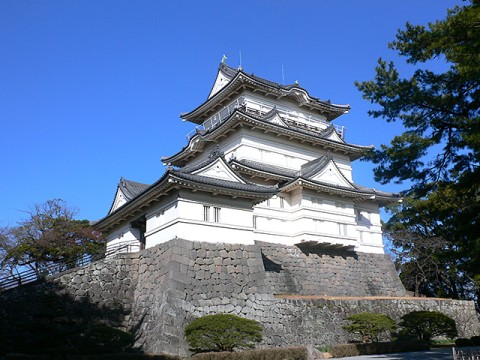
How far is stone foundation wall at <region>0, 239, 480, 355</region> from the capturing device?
16797mm

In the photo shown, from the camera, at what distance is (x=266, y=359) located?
14805 mm

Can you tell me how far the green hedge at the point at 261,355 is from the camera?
47.1ft

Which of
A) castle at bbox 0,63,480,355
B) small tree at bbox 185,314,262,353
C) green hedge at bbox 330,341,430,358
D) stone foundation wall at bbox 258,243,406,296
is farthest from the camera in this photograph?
stone foundation wall at bbox 258,243,406,296

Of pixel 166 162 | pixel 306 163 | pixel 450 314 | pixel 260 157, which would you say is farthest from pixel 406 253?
pixel 166 162

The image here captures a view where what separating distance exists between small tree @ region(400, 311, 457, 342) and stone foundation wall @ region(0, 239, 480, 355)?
1.85m

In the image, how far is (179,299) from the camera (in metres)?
17.3

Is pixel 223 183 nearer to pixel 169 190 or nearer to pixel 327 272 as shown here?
pixel 169 190

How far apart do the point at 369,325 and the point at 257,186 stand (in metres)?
8.19

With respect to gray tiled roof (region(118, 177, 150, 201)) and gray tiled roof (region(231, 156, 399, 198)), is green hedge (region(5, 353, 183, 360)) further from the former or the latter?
gray tiled roof (region(231, 156, 399, 198))

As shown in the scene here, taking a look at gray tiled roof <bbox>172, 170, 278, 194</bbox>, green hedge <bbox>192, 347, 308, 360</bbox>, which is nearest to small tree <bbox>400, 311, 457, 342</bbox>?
green hedge <bbox>192, 347, 308, 360</bbox>

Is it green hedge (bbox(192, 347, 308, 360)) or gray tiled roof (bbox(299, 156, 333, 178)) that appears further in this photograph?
gray tiled roof (bbox(299, 156, 333, 178))

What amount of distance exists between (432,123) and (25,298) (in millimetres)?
15731

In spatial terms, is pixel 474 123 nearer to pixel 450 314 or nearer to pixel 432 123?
pixel 432 123

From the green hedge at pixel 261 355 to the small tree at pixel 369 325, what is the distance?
16.5ft
